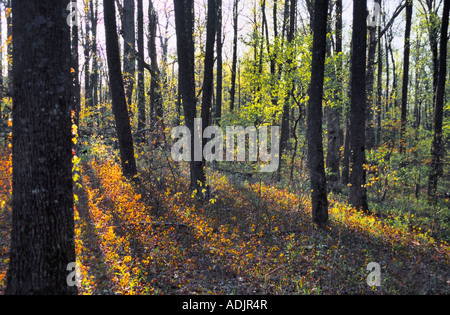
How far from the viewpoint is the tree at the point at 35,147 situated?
9.70ft

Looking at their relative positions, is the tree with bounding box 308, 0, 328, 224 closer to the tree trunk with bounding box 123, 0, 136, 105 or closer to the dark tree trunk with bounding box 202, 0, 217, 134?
the dark tree trunk with bounding box 202, 0, 217, 134

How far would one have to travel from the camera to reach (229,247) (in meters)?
6.50

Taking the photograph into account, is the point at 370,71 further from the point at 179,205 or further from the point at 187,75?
the point at 179,205

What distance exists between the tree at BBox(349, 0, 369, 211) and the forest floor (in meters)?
A: 0.90

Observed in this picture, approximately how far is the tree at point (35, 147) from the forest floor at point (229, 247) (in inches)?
39.7

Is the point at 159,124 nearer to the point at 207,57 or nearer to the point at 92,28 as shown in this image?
the point at 207,57

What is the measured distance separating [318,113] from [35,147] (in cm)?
659

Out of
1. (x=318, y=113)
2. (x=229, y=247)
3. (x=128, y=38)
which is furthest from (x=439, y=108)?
(x=128, y=38)

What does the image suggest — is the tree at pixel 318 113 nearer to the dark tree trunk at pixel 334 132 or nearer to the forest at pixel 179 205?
the forest at pixel 179 205

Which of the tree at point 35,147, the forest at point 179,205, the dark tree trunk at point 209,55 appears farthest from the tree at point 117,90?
the tree at point 35,147

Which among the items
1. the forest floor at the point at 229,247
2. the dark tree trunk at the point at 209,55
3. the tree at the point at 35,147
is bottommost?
the forest floor at the point at 229,247
